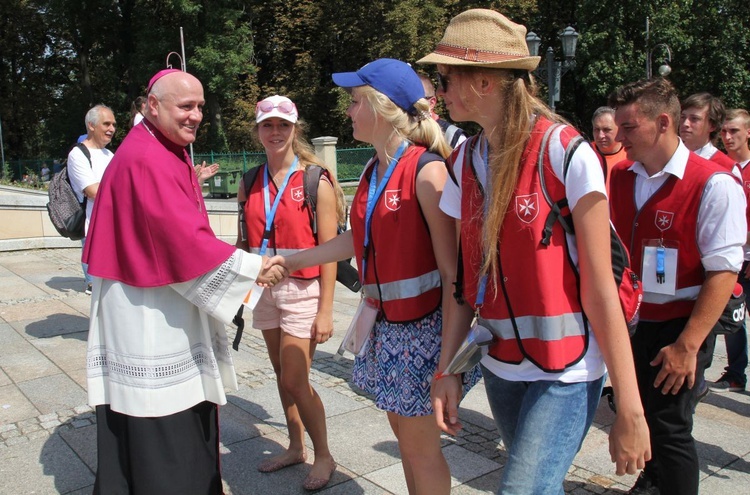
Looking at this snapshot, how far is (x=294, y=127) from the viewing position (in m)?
3.62

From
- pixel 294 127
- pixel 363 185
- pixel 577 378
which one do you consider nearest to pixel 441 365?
pixel 577 378

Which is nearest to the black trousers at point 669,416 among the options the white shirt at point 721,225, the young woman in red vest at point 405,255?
the white shirt at point 721,225

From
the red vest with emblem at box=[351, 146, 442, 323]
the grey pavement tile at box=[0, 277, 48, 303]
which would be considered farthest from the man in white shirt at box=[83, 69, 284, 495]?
the grey pavement tile at box=[0, 277, 48, 303]

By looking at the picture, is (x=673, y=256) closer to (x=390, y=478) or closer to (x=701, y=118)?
(x=701, y=118)

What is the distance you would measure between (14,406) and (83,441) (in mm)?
899

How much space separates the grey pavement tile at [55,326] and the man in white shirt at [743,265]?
219 inches

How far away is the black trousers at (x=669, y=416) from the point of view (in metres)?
2.67

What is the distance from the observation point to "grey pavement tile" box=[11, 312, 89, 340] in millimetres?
6357

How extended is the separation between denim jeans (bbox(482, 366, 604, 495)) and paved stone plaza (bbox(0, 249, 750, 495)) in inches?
61.2

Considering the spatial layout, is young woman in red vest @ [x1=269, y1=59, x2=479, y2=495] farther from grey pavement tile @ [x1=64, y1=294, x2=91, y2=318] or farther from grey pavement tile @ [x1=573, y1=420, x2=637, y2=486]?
grey pavement tile @ [x1=64, y1=294, x2=91, y2=318]

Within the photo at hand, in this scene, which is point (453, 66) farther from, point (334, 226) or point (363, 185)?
point (334, 226)

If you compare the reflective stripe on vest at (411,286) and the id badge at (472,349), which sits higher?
the reflective stripe on vest at (411,286)

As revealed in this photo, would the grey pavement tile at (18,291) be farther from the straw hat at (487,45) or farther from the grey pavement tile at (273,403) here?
the straw hat at (487,45)

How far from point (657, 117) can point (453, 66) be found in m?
1.23
